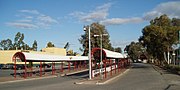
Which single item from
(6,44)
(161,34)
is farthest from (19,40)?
(161,34)

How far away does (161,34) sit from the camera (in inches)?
2223

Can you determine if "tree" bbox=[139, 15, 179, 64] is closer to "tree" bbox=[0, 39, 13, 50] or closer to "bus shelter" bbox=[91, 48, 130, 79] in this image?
"bus shelter" bbox=[91, 48, 130, 79]

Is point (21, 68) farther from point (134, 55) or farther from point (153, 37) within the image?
point (134, 55)

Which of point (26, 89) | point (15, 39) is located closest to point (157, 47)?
point (26, 89)

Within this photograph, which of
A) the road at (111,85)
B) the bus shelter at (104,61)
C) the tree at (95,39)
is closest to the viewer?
the road at (111,85)

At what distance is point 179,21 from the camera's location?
218 feet

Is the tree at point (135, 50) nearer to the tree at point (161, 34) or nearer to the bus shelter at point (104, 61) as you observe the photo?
the tree at point (161, 34)

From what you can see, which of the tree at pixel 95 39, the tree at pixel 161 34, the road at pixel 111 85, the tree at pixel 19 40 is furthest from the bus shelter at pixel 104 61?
the tree at pixel 19 40

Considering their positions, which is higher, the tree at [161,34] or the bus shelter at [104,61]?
the tree at [161,34]

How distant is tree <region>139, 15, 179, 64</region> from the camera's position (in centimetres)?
5684

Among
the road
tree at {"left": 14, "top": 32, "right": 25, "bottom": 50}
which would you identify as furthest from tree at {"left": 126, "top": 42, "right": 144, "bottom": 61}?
the road

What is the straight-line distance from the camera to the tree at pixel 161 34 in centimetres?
5684

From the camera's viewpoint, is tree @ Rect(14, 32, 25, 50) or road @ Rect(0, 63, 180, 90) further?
tree @ Rect(14, 32, 25, 50)

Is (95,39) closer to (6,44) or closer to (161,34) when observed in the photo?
(161,34)
